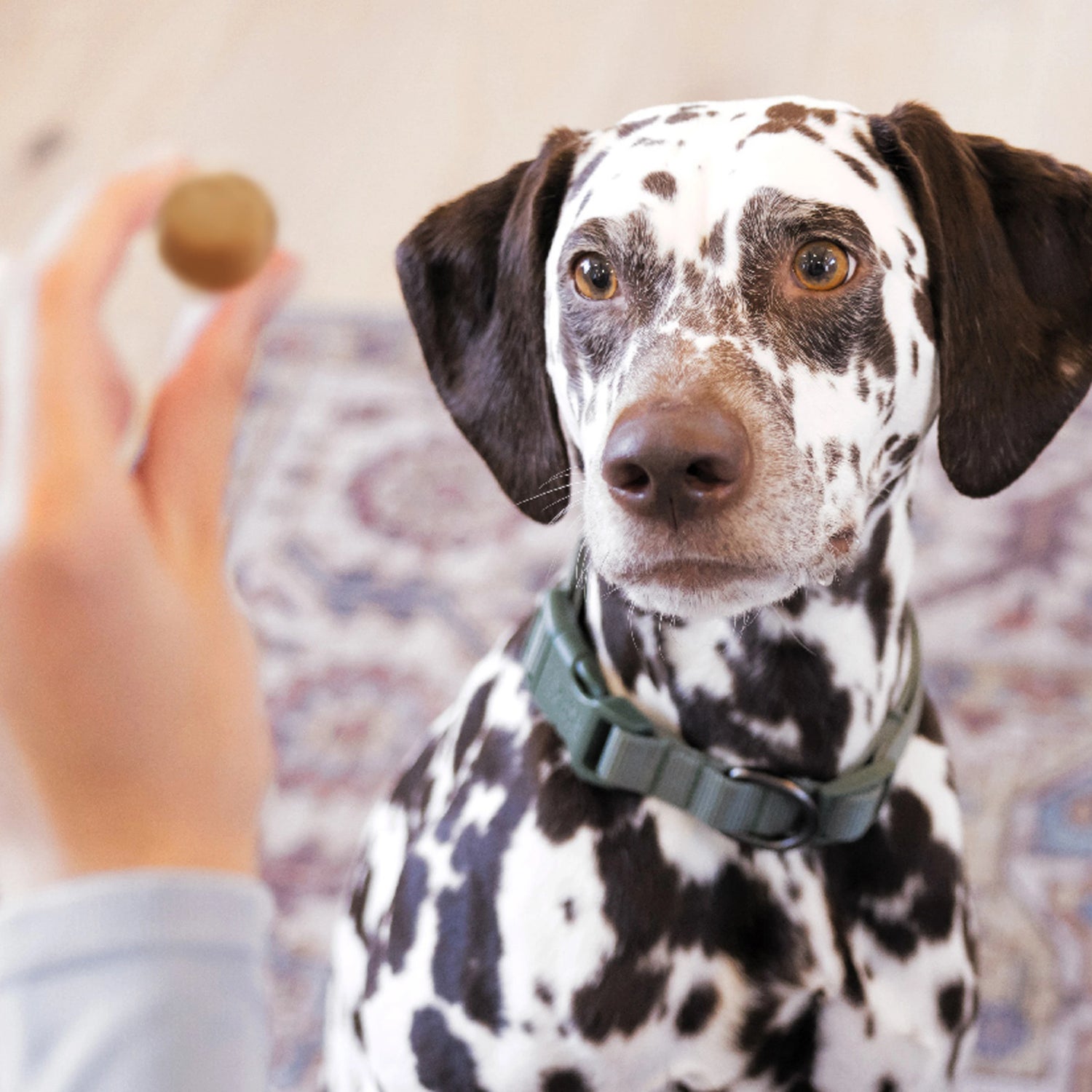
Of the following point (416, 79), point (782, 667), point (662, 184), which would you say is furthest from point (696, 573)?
point (416, 79)

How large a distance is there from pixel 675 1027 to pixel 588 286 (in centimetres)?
63

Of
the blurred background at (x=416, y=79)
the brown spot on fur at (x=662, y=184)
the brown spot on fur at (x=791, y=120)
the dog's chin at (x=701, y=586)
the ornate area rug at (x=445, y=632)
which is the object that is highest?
the blurred background at (x=416, y=79)

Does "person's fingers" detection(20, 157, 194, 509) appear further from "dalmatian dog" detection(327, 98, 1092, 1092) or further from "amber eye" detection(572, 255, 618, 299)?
"amber eye" detection(572, 255, 618, 299)

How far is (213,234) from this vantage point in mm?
896

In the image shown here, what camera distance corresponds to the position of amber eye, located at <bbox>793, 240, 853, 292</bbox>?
1.06 metres

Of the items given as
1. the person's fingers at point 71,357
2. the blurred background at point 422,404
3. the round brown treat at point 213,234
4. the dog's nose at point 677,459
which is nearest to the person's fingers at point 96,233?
the person's fingers at point 71,357

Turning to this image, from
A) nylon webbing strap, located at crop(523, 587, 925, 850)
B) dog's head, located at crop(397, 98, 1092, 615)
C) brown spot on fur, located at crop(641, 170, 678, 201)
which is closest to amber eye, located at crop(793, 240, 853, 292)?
dog's head, located at crop(397, 98, 1092, 615)

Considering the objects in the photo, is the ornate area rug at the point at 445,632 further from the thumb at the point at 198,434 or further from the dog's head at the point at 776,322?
the thumb at the point at 198,434

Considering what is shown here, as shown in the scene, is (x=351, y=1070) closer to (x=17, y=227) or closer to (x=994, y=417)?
(x=994, y=417)

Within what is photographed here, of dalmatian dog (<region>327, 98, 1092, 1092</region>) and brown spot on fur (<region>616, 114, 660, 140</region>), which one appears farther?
brown spot on fur (<region>616, 114, 660, 140</region>)

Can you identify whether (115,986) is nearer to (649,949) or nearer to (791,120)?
(649,949)

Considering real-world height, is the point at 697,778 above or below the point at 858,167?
below

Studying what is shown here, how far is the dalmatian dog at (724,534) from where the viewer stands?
1.03 m

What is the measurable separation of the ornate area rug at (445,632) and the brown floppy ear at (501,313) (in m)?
1.02
